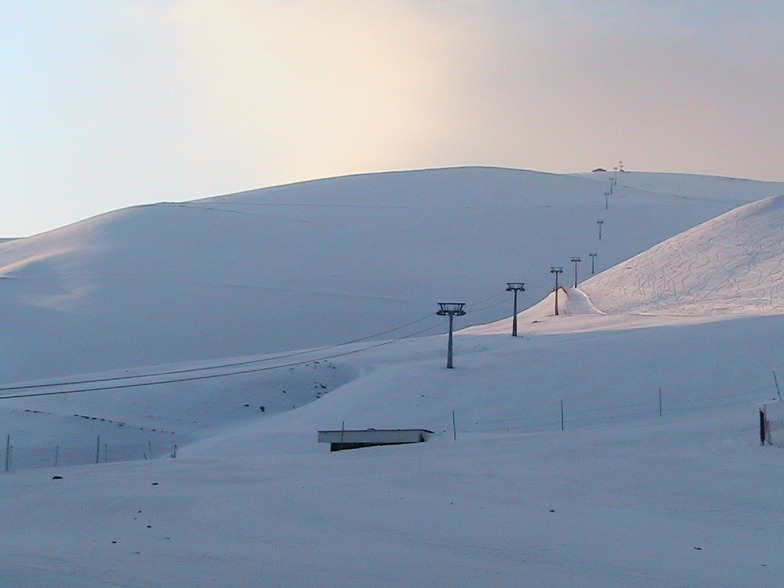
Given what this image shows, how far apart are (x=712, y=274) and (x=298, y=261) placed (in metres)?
37.9

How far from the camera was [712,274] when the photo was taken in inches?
1786

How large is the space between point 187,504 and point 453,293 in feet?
192

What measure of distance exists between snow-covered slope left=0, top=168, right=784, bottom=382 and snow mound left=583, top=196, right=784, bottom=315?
17.7 m

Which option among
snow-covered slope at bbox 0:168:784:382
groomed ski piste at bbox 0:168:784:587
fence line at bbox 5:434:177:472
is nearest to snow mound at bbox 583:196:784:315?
groomed ski piste at bbox 0:168:784:587

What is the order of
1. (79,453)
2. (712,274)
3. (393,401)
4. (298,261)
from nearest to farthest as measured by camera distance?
(79,453) → (393,401) → (712,274) → (298,261)

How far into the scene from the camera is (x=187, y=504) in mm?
13906

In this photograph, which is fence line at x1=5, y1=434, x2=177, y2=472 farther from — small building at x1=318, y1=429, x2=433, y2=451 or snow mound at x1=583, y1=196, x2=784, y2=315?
snow mound at x1=583, y1=196, x2=784, y2=315

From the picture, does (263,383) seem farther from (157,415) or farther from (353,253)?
(353,253)

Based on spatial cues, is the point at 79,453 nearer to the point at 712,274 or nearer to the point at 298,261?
the point at 712,274

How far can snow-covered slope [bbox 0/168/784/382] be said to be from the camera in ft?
204

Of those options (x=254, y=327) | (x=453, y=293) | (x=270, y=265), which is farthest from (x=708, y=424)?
(x=270, y=265)

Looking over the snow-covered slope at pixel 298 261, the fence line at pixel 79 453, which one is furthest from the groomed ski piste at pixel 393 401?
the snow-covered slope at pixel 298 261

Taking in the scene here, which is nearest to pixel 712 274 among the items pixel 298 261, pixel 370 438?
pixel 370 438

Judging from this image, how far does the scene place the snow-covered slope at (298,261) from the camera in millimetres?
62188
